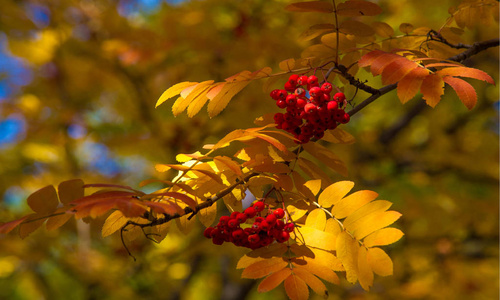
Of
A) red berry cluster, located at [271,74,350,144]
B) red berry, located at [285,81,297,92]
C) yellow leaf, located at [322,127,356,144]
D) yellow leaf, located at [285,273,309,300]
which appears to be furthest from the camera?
yellow leaf, located at [322,127,356,144]

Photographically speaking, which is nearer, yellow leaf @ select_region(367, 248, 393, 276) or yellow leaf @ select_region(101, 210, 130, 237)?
yellow leaf @ select_region(367, 248, 393, 276)

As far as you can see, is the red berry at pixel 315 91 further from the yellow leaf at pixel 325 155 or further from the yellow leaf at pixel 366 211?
the yellow leaf at pixel 366 211

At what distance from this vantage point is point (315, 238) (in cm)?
129

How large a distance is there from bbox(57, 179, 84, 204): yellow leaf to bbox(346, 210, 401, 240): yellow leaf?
0.85 metres

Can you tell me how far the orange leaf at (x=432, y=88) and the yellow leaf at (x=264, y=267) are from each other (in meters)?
0.63

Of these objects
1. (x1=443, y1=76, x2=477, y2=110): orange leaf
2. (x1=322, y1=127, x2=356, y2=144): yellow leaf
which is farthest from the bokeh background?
(x1=443, y1=76, x2=477, y2=110): orange leaf

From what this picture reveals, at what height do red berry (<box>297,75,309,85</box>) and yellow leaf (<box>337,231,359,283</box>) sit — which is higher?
red berry (<box>297,75,309,85</box>)

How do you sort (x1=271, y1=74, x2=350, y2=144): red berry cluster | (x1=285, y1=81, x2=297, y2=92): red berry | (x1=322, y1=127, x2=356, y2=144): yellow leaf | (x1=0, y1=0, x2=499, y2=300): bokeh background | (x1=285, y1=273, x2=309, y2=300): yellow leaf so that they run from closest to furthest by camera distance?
(x1=285, y1=273, x2=309, y2=300): yellow leaf → (x1=271, y1=74, x2=350, y2=144): red berry cluster → (x1=285, y1=81, x2=297, y2=92): red berry → (x1=322, y1=127, x2=356, y2=144): yellow leaf → (x1=0, y1=0, x2=499, y2=300): bokeh background

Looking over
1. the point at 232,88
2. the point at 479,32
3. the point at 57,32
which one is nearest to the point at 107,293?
the point at 57,32

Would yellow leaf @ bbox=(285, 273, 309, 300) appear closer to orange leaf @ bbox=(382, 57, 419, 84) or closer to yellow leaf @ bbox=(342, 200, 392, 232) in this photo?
yellow leaf @ bbox=(342, 200, 392, 232)

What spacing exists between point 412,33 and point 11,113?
5439 mm

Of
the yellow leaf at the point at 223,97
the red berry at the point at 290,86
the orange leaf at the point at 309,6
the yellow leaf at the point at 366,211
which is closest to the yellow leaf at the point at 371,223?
the yellow leaf at the point at 366,211

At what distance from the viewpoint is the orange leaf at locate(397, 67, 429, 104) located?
1226mm

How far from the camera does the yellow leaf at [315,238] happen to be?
1276 millimetres
